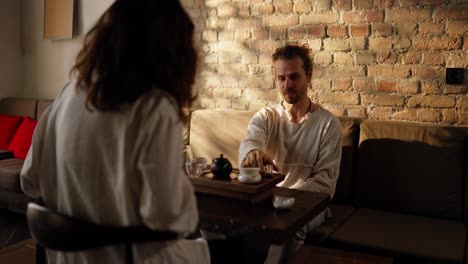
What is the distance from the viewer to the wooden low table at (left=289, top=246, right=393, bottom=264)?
66.2 inches

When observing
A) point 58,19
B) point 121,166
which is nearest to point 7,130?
point 58,19

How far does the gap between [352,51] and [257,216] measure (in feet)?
5.30

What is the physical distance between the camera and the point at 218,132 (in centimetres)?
293

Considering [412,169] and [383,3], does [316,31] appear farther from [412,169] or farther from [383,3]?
[412,169]

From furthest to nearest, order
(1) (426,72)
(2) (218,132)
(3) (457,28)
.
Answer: (2) (218,132)
(1) (426,72)
(3) (457,28)

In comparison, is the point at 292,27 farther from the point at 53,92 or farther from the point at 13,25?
the point at 13,25

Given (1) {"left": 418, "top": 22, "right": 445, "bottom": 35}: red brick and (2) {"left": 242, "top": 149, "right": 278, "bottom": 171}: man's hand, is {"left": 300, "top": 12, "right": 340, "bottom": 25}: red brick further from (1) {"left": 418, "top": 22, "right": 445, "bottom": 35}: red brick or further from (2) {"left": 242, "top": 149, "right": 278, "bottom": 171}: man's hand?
(2) {"left": 242, "top": 149, "right": 278, "bottom": 171}: man's hand

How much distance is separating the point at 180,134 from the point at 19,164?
111 inches

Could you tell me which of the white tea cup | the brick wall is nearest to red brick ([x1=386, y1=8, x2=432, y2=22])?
the brick wall

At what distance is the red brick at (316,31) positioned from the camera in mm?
2854

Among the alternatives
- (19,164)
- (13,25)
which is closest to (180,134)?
(19,164)

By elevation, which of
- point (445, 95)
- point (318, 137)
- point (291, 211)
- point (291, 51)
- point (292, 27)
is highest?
point (292, 27)

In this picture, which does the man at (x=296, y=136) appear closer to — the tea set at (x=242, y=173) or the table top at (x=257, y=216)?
the tea set at (x=242, y=173)

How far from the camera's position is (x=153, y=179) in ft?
3.47
